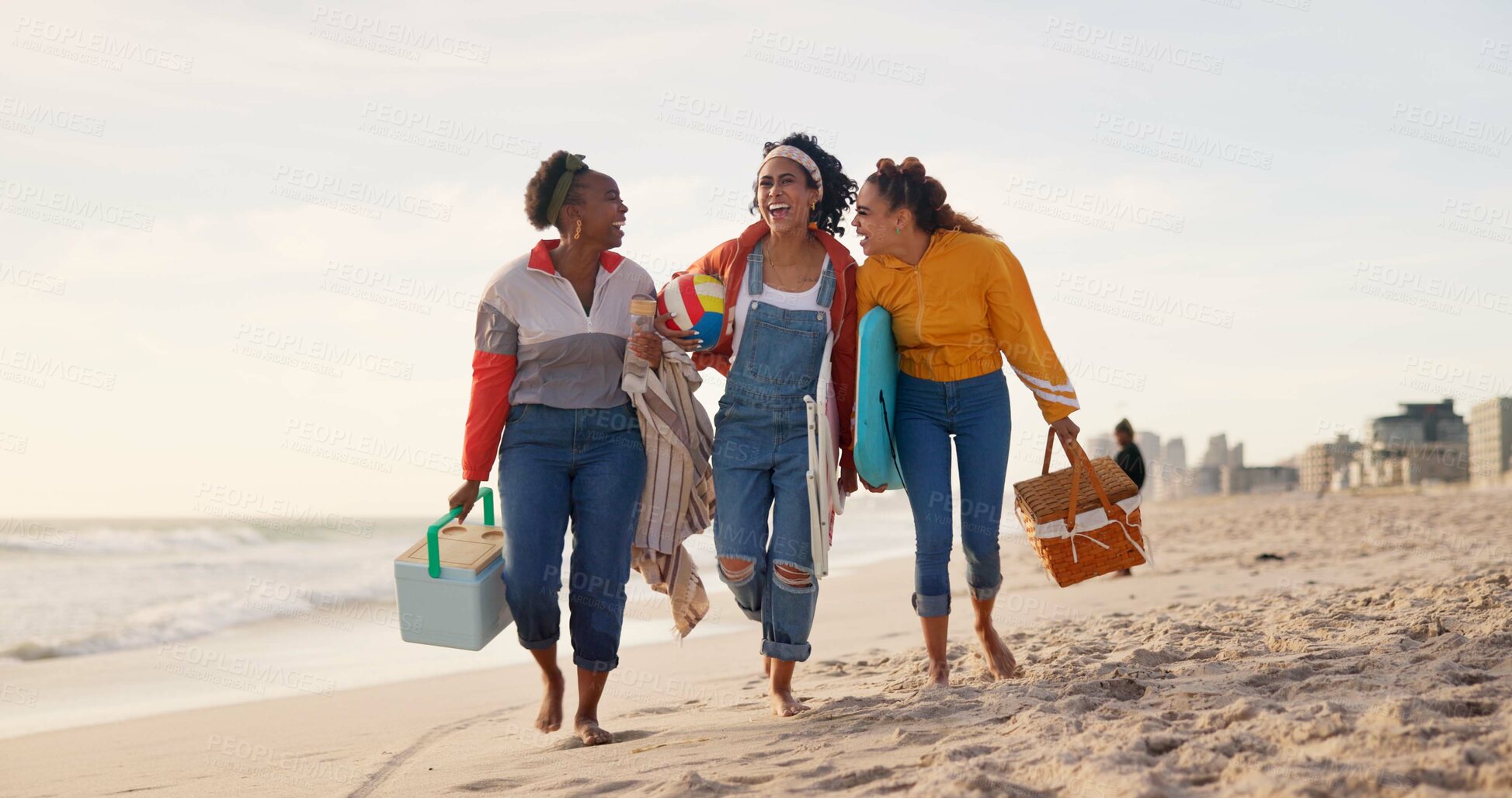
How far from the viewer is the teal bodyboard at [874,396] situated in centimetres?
369

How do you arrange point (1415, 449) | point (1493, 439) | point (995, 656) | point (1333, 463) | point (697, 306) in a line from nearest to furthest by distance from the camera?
point (697, 306) → point (995, 656) → point (1415, 449) → point (1333, 463) → point (1493, 439)

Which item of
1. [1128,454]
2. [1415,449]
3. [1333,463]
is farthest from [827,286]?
[1333,463]

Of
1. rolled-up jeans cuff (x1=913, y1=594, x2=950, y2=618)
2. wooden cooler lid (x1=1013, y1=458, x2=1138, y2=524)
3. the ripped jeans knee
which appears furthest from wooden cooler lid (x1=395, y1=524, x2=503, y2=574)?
wooden cooler lid (x1=1013, y1=458, x2=1138, y2=524)

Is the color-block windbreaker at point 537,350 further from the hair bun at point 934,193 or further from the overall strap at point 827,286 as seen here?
the hair bun at point 934,193

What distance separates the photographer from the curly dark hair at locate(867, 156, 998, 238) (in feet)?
12.8

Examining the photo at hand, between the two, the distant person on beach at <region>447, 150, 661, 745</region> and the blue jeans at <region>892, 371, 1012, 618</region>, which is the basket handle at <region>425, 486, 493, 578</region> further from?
the blue jeans at <region>892, 371, 1012, 618</region>

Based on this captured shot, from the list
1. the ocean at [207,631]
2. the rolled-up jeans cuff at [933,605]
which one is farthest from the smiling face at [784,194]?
the ocean at [207,631]

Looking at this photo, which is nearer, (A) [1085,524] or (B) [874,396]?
(B) [874,396]

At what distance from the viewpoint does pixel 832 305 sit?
3.81 meters

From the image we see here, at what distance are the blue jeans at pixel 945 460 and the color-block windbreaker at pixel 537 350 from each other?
106 centimetres

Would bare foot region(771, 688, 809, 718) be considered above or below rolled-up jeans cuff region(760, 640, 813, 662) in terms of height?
below

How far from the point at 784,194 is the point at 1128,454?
661 cm

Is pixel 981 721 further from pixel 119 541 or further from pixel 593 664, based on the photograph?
pixel 119 541

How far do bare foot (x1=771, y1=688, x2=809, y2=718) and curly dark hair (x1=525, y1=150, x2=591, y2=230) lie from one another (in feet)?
6.11
